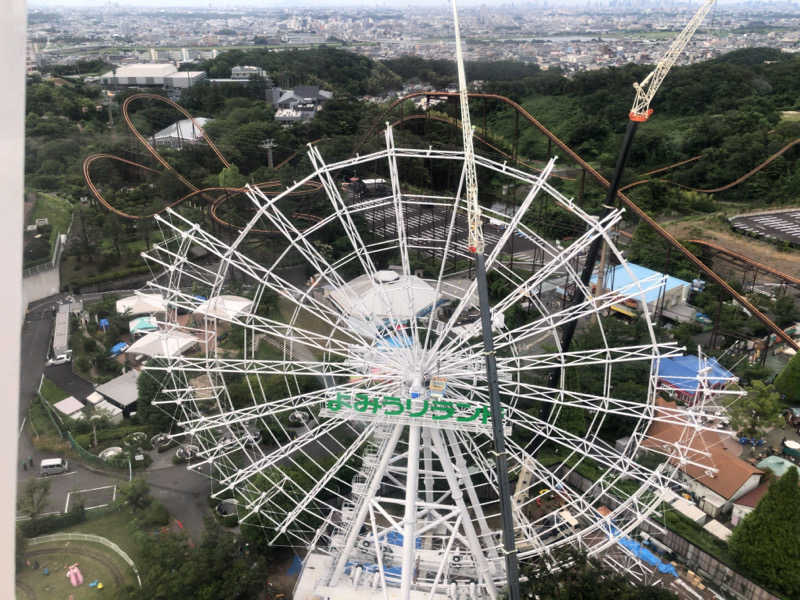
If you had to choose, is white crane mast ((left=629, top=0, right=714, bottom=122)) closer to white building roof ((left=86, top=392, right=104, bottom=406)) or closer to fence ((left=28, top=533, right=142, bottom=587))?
fence ((left=28, top=533, right=142, bottom=587))

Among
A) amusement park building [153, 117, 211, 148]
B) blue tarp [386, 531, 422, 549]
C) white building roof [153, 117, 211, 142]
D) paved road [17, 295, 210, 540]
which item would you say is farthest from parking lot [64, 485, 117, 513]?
white building roof [153, 117, 211, 142]

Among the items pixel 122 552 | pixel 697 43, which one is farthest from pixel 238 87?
pixel 122 552

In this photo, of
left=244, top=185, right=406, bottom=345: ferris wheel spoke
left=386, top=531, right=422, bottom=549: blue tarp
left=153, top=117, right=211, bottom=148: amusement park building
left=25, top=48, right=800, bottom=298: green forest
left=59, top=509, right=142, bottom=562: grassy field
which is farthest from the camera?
left=153, top=117, right=211, bottom=148: amusement park building

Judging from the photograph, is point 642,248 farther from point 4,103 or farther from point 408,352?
point 4,103

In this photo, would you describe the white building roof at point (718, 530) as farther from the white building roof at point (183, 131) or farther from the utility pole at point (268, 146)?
the white building roof at point (183, 131)

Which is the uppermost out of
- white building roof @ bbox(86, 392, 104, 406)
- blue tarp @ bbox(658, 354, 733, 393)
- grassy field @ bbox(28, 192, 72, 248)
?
grassy field @ bbox(28, 192, 72, 248)

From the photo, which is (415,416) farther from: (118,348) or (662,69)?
(118,348)

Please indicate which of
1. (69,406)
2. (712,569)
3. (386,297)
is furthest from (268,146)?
(712,569)
